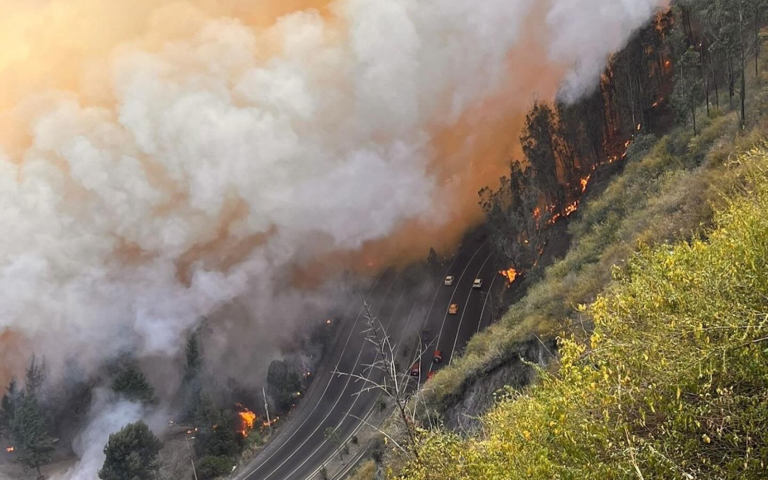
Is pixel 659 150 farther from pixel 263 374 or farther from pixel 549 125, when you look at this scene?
pixel 263 374

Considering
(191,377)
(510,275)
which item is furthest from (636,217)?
(191,377)

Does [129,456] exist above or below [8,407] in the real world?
below

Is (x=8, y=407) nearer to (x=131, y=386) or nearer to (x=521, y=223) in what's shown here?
(x=131, y=386)

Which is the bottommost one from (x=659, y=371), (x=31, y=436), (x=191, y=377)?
(x=191, y=377)

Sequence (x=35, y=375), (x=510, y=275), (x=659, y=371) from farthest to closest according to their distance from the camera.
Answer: (x=35, y=375) < (x=510, y=275) < (x=659, y=371)

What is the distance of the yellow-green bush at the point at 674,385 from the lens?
422 centimetres

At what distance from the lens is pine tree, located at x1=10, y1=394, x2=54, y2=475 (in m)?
A: 40.2

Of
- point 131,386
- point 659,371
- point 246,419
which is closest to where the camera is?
point 659,371

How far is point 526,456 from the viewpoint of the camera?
5.85 meters

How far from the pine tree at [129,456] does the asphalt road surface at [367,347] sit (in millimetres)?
7366

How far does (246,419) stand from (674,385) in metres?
44.2

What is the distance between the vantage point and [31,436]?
40125 millimetres

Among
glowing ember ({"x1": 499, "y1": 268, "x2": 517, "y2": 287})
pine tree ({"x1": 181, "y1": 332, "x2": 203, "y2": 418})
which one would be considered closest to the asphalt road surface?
glowing ember ({"x1": 499, "y1": 268, "x2": 517, "y2": 287})

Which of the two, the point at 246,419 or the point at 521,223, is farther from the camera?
the point at 246,419
